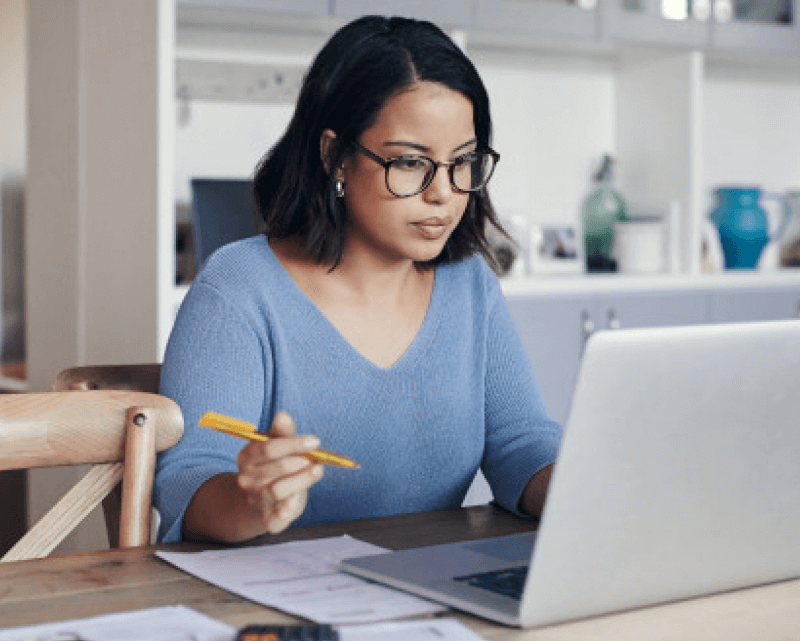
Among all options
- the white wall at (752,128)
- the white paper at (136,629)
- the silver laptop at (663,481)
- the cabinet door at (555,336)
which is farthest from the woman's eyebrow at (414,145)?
the white wall at (752,128)

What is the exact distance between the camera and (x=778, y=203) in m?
4.37

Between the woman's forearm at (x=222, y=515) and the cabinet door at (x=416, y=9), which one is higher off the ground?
the cabinet door at (x=416, y=9)

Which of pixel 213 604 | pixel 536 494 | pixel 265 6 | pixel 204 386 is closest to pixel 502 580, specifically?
pixel 213 604

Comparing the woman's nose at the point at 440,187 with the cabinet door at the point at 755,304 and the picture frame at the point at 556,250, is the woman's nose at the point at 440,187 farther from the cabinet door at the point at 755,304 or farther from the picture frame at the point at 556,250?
the cabinet door at the point at 755,304

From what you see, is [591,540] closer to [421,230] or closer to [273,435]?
[273,435]

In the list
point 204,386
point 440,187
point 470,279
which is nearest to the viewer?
point 204,386

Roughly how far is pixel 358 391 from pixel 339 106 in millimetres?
366

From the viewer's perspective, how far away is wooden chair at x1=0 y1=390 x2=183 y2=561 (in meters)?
1.33

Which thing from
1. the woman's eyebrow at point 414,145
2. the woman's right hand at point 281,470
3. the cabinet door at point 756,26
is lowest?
the woman's right hand at point 281,470

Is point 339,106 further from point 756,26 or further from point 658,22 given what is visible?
point 756,26

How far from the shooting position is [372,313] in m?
1.73

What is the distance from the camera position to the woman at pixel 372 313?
158cm

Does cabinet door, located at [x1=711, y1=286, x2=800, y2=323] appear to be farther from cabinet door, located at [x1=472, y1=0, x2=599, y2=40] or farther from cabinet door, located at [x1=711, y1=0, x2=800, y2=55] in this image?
cabinet door, located at [x1=472, y1=0, x2=599, y2=40]

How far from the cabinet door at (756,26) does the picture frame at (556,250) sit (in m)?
0.76
